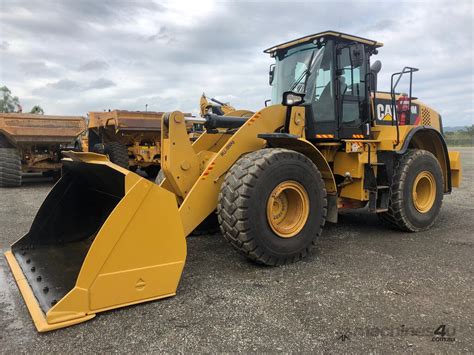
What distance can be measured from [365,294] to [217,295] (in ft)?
4.16

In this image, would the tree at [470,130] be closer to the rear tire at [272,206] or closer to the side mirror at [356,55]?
the side mirror at [356,55]

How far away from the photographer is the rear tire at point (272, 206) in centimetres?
368

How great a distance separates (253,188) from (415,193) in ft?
10.1

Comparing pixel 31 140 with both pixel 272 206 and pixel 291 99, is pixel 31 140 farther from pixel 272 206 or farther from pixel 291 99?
pixel 272 206

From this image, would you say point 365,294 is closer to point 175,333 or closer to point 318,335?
point 318,335

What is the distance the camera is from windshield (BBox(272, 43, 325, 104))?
16.1ft

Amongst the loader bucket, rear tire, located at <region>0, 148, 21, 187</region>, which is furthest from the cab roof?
A: rear tire, located at <region>0, 148, 21, 187</region>

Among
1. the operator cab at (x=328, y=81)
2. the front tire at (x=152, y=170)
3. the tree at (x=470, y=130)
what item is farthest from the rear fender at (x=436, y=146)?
the tree at (x=470, y=130)

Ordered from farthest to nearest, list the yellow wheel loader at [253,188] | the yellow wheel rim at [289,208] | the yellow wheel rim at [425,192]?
the yellow wheel rim at [425,192] → the yellow wheel rim at [289,208] → the yellow wheel loader at [253,188]

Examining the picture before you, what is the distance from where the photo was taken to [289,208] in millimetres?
4297

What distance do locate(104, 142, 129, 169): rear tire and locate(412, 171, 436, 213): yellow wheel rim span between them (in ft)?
27.2

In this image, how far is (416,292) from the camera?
11.3ft

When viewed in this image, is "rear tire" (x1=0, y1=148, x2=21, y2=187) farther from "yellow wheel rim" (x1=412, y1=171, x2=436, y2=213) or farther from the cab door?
"yellow wheel rim" (x1=412, y1=171, x2=436, y2=213)

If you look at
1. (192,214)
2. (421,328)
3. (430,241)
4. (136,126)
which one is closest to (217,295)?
(192,214)
